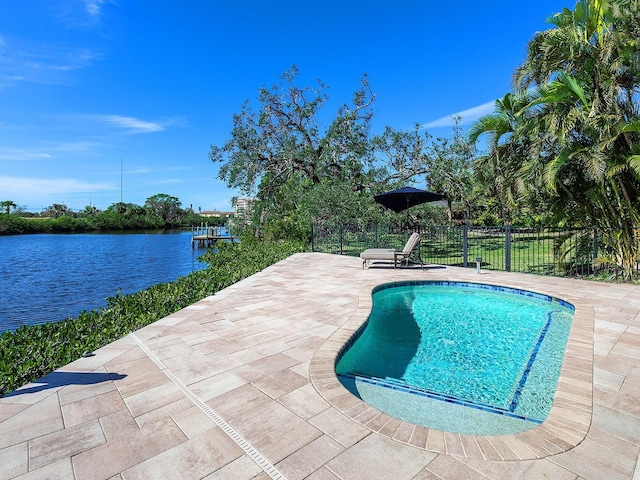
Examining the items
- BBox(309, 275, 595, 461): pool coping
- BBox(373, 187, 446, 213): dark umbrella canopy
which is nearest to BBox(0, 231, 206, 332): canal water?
BBox(309, 275, 595, 461): pool coping

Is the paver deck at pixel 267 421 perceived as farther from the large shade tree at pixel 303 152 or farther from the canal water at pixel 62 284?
the large shade tree at pixel 303 152

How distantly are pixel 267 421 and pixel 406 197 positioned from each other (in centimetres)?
858

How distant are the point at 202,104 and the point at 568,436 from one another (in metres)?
20.6

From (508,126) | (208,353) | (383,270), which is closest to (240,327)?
(208,353)

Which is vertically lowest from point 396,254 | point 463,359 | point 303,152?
point 463,359

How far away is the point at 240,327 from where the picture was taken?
4.37 metres

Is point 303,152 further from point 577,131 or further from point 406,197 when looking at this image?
point 577,131

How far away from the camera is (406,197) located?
390 inches

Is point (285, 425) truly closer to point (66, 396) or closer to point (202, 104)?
point (66, 396)

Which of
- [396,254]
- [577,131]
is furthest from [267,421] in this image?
[577,131]

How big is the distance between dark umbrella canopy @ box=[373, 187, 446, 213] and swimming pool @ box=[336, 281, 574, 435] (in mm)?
3677

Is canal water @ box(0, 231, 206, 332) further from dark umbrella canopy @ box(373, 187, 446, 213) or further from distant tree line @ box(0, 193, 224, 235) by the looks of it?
distant tree line @ box(0, 193, 224, 235)

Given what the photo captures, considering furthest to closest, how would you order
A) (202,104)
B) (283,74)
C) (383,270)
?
(202,104) < (283,74) < (383,270)

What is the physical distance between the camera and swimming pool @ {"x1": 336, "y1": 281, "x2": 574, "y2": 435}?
109 inches
